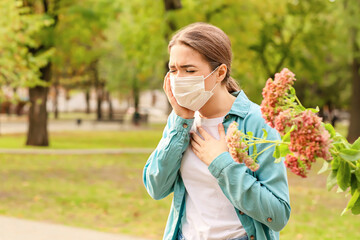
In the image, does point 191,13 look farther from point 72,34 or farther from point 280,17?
point 280,17

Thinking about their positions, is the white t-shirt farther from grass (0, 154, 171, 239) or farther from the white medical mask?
grass (0, 154, 171, 239)

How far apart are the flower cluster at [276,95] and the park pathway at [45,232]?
19.8 feet

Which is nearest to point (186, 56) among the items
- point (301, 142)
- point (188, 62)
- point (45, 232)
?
point (188, 62)

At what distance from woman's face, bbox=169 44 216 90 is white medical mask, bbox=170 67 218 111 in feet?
0.08

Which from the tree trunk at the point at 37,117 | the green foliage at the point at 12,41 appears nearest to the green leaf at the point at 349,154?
the green foliage at the point at 12,41

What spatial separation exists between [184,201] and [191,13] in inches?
633

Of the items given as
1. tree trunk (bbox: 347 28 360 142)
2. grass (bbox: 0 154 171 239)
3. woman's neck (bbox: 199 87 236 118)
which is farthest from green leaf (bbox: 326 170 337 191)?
tree trunk (bbox: 347 28 360 142)

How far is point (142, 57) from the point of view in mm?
22734

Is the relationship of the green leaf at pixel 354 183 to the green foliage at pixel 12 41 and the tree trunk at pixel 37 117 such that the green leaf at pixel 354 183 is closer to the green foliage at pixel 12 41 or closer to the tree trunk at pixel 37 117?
the green foliage at pixel 12 41

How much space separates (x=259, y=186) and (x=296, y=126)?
0.58 meters

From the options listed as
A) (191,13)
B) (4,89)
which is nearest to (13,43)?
(4,89)

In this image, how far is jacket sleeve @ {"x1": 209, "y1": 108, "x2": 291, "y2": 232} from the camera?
7.53 ft

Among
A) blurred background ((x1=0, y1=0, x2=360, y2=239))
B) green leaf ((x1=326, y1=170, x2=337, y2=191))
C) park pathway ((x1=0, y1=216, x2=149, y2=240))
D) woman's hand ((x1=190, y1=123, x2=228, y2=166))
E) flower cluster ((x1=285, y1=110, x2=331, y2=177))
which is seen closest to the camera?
flower cluster ((x1=285, y1=110, x2=331, y2=177))

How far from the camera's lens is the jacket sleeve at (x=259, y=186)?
90.4 inches
